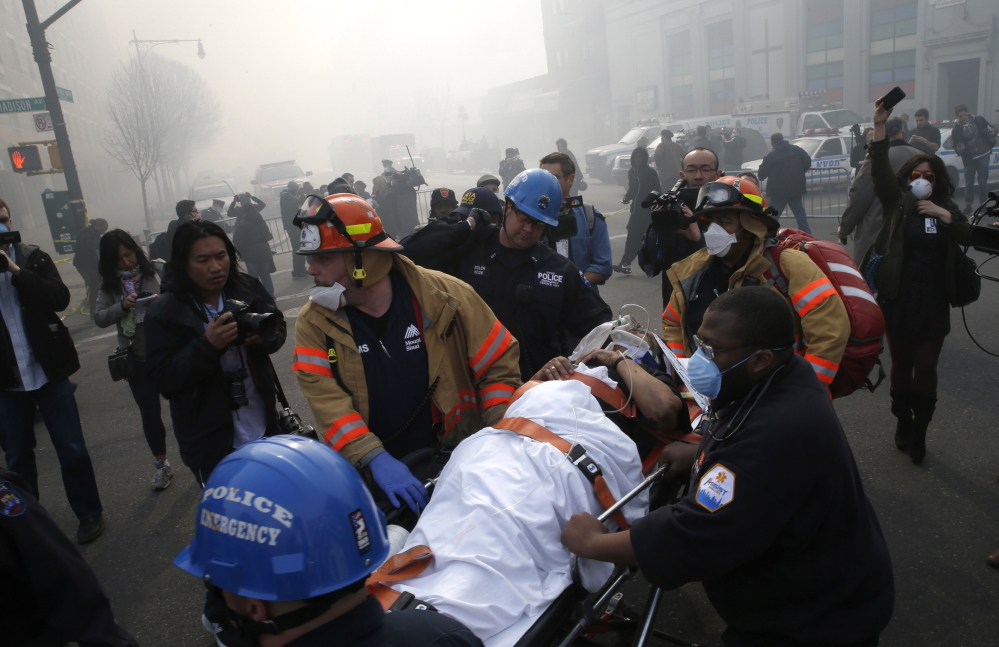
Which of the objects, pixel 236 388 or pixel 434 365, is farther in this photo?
pixel 236 388

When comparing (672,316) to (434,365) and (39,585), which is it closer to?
(434,365)

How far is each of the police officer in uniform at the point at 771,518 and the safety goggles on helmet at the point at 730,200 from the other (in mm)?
1193

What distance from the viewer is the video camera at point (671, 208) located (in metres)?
3.92

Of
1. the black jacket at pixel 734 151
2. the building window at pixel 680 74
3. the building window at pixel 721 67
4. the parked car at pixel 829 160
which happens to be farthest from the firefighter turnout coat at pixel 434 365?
the building window at pixel 680 74

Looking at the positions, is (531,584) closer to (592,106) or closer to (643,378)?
(643,378)

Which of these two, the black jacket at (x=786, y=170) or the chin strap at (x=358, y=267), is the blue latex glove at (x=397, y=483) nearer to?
the chin strap at (x=358, y=267)

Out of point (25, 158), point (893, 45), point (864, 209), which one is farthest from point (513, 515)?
point (893, 45)

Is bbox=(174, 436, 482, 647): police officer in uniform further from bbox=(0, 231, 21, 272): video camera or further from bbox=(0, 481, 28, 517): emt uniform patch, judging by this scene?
bbox=(0, 231, 21, 272): video camera

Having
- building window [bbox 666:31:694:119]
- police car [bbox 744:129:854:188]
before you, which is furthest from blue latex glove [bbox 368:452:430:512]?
building window [bbox 666:31:694:119]

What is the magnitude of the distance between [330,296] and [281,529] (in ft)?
4.57

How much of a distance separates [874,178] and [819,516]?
323cm

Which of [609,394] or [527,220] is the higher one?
[527,220]

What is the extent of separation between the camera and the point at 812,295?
115 inches

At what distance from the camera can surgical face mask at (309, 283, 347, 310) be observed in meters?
2.69
